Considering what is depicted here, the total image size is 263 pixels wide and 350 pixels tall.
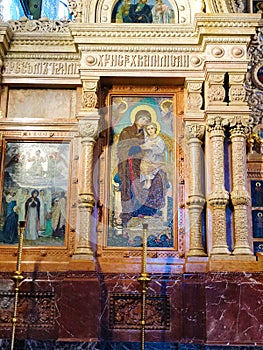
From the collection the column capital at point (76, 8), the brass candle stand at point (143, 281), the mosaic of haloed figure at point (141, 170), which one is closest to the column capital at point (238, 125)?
the mosaic of haloed figure at point (141, 170)

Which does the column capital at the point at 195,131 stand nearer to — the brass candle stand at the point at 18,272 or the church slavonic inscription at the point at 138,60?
the church slavonic inscription at the point at 138,60

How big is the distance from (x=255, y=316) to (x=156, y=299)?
1364 mm

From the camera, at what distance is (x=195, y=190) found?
8.41 meters

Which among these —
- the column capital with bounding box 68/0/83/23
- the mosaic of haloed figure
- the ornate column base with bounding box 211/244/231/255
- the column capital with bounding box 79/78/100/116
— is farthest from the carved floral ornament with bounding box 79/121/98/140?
the ornate column base with bounding box 211/244/231/255

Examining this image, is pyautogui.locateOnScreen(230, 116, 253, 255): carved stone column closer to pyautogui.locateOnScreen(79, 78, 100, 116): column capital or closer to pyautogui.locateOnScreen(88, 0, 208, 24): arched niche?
pyautogui.locateOnScreen(88, 0, 208, 24): arched niche

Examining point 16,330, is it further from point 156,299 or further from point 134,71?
point 134,71

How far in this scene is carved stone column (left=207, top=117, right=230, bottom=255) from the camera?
804 cm

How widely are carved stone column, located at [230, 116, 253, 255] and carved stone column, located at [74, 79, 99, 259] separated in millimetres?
1988

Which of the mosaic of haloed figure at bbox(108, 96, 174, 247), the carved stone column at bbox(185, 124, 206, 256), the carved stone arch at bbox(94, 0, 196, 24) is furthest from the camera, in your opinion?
the carved stone arch at bbox(94, 0, 196, 24)

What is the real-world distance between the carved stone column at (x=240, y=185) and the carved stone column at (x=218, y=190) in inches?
5.5

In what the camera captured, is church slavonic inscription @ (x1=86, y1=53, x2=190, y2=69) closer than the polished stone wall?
No

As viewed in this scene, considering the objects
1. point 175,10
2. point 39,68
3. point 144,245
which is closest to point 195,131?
point 144,245

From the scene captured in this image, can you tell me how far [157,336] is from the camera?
8000 millimetres

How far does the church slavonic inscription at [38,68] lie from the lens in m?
9.05
